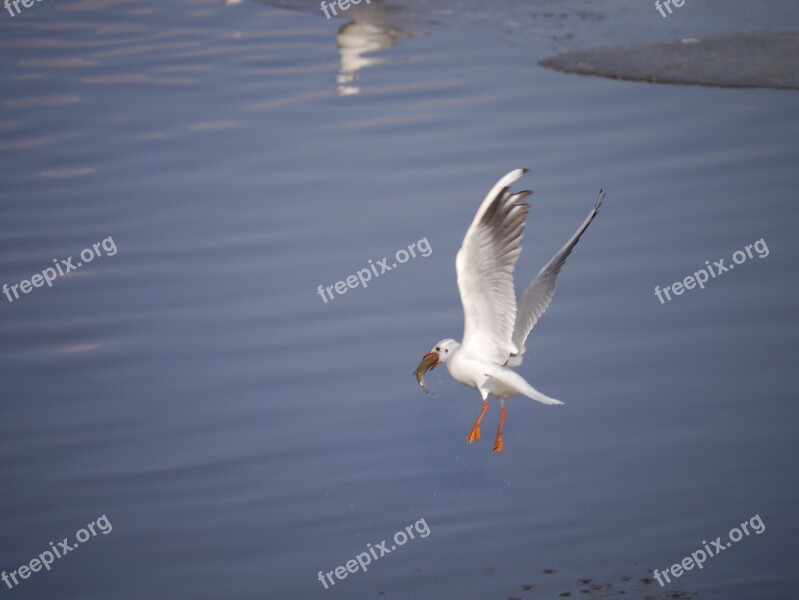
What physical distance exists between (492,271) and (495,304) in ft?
0.89

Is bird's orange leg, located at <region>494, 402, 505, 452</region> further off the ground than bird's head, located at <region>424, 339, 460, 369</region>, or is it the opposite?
bird's head, located at <region>424, 339, 460, 369</region>

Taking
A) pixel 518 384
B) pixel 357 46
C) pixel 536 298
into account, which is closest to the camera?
pixel 518 384

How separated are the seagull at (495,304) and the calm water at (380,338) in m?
0.43

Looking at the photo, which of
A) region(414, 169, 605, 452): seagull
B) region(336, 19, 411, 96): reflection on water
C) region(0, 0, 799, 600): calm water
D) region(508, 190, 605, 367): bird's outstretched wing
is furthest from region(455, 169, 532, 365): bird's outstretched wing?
region(336, 19, 411, 96): reflection on water

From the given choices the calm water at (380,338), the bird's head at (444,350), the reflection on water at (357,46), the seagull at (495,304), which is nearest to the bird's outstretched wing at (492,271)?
the seagull at (495,304)

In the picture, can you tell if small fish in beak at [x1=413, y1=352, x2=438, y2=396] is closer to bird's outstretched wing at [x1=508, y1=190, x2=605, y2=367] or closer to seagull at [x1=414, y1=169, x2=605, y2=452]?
seagull at [x1=414, y1=169, x2=605, y2=452]

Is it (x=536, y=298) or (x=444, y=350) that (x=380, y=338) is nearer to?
(x=444, y=350)

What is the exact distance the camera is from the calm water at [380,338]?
7801mm

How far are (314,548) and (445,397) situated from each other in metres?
2.19

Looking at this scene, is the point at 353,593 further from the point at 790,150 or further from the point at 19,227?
the point at 790,150

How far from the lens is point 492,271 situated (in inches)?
331

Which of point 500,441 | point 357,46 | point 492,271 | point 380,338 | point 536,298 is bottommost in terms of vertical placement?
point 500,441

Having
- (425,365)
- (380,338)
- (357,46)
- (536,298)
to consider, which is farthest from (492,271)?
(357,46)

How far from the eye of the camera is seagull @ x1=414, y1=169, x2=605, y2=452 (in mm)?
8242
